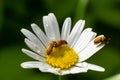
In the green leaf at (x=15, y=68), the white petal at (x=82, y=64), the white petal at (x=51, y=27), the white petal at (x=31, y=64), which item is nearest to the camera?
the white petal at (x=31, y=64)

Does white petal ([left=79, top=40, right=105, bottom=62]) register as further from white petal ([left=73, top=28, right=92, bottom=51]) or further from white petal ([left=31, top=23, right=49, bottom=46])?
white petal ([left=31, top=23, right=49, bottom=46])

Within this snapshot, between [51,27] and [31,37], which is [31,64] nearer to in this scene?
[31,37]

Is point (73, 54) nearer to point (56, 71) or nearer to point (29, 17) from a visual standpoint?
point (56, 71)

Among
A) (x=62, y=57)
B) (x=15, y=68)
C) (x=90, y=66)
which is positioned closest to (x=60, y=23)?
(x=15, y=68)

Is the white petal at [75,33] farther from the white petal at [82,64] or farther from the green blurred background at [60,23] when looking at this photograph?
the green blurred background at [60,23]

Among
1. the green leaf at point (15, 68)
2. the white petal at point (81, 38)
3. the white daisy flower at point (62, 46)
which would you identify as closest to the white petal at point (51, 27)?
the white daisy flower at point (62, 46)
